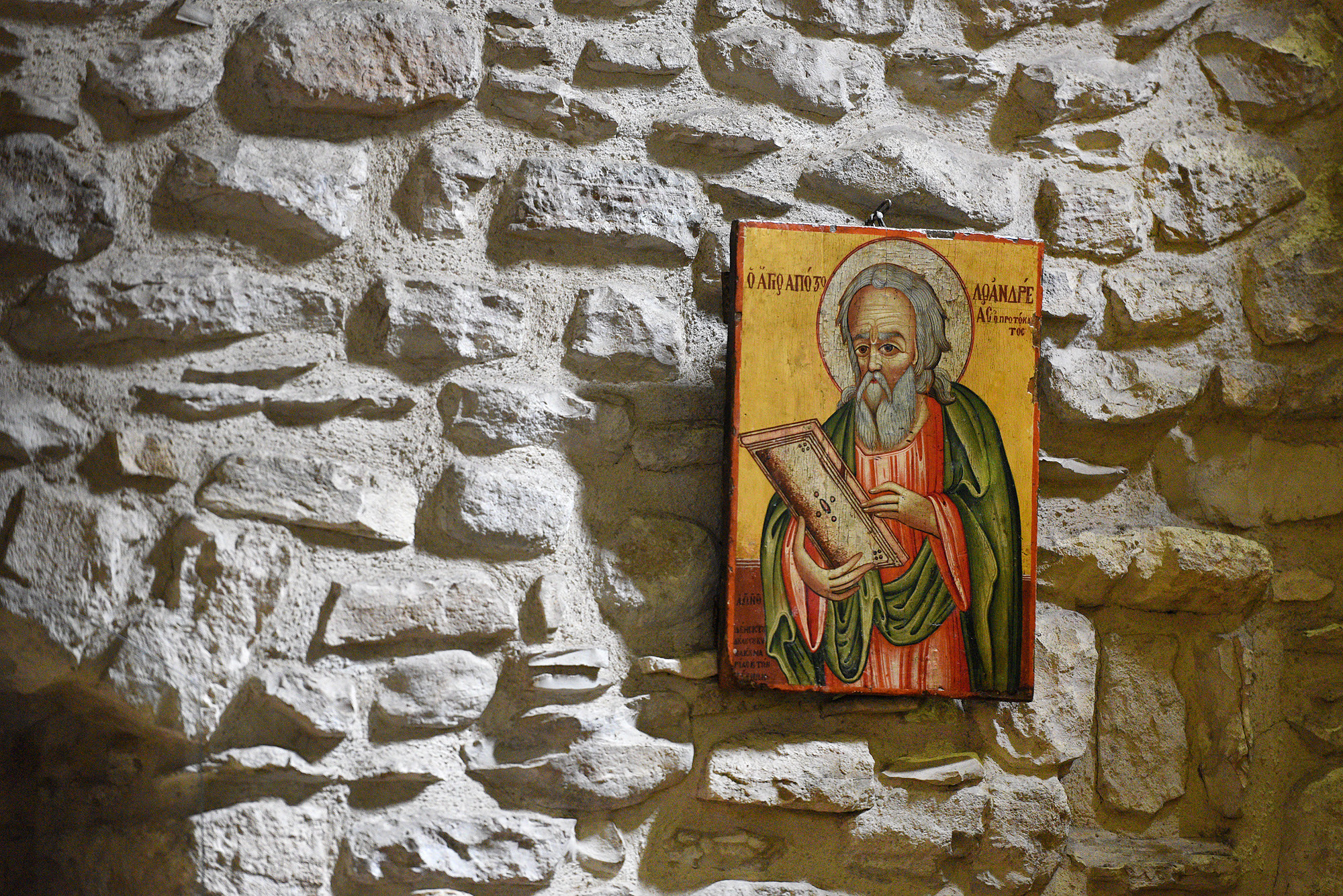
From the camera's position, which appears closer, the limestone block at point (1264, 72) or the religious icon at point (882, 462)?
the religious icon at point (882, 462)

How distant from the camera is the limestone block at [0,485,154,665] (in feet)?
3.33

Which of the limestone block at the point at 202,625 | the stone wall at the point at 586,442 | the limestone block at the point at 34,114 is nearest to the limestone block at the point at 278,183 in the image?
the stone wall at the point at 586,442

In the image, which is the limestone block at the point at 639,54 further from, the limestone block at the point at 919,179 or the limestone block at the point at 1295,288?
the limestone block at the point at 1295,288

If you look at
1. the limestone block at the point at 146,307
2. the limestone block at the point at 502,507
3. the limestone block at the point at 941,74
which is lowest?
the limestone block at the point at 502,507

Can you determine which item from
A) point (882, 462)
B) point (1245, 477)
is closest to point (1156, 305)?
point (1245, 477)

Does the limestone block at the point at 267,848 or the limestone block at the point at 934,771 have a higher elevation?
the limestone block at the point at 934,771

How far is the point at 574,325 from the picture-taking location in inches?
46.9

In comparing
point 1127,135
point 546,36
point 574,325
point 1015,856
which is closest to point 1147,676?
point 1015,856

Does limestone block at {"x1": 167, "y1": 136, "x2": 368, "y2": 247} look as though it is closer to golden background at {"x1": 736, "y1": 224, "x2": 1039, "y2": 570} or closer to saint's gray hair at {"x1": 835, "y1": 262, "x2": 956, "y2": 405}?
golden background at {"x1": 736, "y1": 224, "x2": 1039, "y2": 570}

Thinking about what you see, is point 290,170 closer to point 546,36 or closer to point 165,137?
point 165,137

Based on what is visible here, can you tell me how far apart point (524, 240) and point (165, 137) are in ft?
1.37

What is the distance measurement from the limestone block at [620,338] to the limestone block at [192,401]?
380mm

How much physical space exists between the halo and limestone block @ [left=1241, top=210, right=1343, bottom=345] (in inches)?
19.1

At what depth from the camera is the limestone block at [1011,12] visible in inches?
52.7
